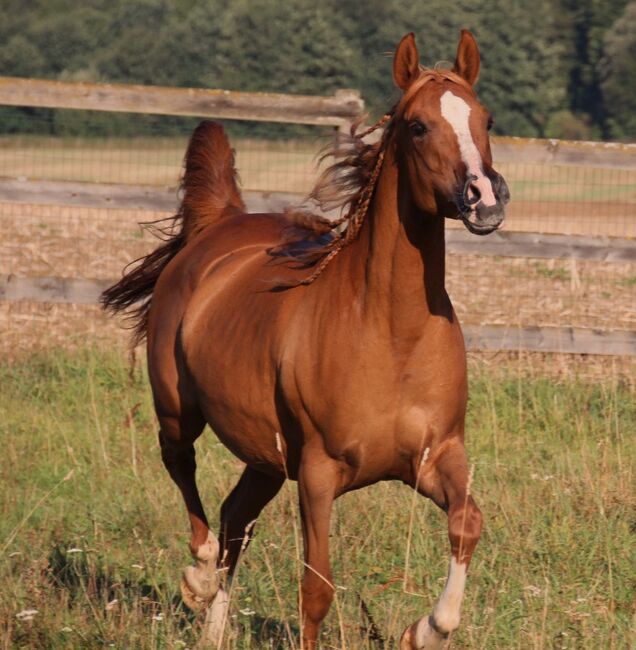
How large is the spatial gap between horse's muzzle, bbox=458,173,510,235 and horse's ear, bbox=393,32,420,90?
66 cm

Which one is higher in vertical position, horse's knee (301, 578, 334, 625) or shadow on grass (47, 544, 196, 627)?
horse's knee (301, 578, 334, 625)

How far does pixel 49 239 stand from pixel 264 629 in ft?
42.0

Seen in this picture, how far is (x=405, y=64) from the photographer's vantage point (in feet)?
13.3

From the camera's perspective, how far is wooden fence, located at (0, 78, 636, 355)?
864cm

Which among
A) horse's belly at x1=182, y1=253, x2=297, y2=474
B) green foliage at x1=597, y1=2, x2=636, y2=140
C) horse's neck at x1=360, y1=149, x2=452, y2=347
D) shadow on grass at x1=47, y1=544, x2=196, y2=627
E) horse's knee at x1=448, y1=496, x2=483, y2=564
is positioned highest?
green foliage at x1=597, y1=2, x2=636, y2=140

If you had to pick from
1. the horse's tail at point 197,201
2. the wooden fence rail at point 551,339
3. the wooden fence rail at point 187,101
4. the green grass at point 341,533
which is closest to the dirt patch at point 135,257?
the wooden fence rail at point 551,339

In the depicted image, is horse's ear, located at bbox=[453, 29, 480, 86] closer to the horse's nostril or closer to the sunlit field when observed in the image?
the horse's nostril

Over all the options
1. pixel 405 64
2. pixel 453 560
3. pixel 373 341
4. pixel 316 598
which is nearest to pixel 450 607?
pixel 453 560

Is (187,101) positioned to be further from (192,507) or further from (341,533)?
(341,533)

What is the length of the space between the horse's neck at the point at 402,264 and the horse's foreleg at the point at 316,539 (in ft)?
1.63

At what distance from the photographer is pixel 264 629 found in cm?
461

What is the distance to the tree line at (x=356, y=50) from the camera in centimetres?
4619

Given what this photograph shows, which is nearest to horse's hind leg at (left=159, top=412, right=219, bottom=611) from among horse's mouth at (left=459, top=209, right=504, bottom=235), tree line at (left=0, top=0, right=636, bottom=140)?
horse's mouth at (left=459, top=209, right=504, bottom=235)

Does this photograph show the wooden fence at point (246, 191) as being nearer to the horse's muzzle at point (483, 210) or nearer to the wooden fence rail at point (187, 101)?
the wooden fence rail at point (187, 101)
